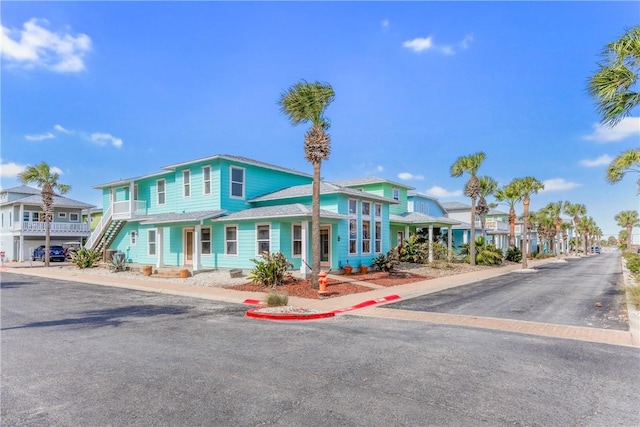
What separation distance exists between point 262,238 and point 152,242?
35.7ft

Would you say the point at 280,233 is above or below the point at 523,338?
above

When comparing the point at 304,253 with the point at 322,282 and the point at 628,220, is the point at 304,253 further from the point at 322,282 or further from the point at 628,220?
the point at 628,220

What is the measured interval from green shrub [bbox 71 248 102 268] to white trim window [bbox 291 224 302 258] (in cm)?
1646

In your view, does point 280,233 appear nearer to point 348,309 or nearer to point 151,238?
point 348,309

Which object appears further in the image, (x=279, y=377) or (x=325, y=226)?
(x=325, y=226)

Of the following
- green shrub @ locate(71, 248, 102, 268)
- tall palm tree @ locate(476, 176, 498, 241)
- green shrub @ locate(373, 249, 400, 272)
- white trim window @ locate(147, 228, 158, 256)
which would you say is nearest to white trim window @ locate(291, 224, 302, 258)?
green shrub @ locate(373, 249, 400, 272)

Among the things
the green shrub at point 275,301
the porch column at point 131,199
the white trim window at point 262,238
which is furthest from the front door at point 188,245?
the green shrub at point 275,301

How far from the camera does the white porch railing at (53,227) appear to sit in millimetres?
37688

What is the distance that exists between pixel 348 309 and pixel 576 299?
9029 mm

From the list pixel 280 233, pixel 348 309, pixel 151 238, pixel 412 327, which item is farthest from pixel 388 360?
pixel 151 238

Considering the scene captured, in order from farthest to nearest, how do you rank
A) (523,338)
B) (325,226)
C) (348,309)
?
(325,226), (348,309), (523,338)

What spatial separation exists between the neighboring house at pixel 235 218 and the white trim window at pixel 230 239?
58mm

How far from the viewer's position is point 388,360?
22.1 feet

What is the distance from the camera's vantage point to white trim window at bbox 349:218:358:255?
72.6 ft
